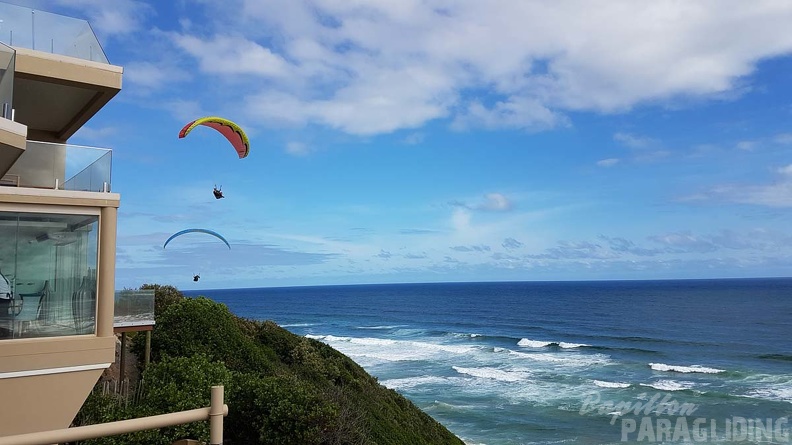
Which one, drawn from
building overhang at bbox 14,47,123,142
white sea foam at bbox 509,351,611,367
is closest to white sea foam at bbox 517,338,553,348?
white sea foam at bbox 509,351,611,367

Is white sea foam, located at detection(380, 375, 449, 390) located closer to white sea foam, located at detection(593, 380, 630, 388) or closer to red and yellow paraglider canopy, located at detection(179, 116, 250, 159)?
white sea foam, located at detection(593, 380, 630, 388)

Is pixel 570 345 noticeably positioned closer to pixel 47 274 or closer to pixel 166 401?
pixel 166 401

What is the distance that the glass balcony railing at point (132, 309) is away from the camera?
45.1 feet

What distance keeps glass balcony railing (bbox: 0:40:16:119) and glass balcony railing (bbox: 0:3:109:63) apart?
142 cm

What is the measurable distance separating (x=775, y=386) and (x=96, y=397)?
33.8 m

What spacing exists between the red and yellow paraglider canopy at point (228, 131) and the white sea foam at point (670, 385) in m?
26.9

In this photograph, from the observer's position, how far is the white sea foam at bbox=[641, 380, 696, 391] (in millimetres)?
32156

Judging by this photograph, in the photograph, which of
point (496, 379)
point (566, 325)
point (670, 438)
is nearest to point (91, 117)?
point (670, 438)

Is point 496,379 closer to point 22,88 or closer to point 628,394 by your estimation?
point 628,394

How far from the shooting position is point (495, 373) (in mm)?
36281

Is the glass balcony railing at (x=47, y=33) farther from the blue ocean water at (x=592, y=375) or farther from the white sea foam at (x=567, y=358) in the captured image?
the white sea foam at (x=567, y=358)

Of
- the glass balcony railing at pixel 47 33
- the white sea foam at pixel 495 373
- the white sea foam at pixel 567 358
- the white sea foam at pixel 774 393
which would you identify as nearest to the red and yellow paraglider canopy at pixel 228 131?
the glass balcony railing at pixel 47 33

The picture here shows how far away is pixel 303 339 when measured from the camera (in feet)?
72.4

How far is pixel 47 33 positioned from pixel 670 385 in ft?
110
